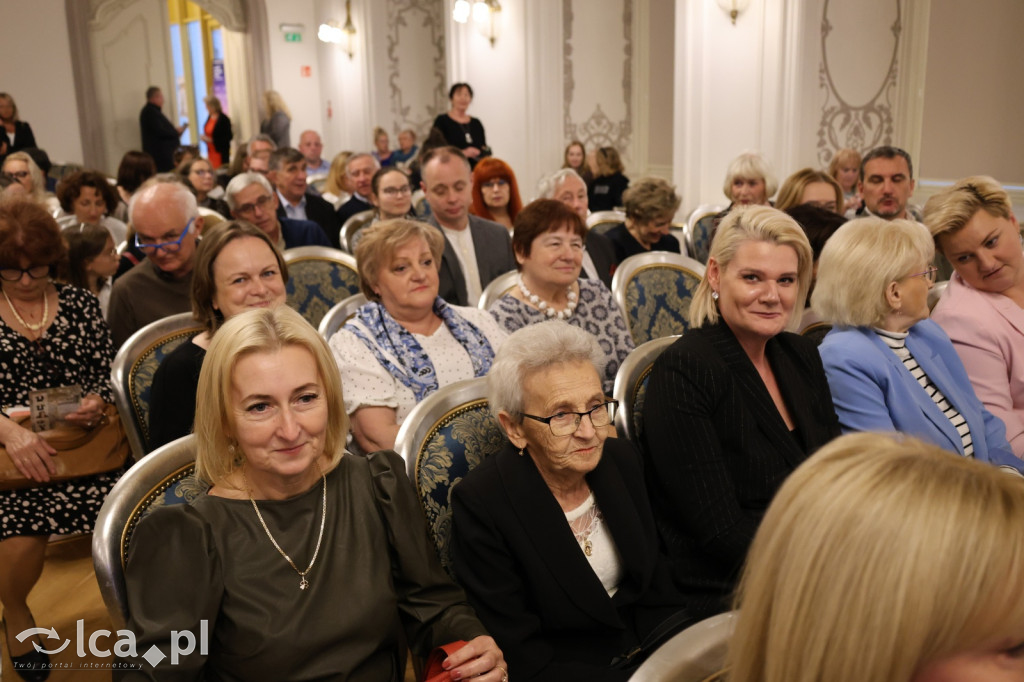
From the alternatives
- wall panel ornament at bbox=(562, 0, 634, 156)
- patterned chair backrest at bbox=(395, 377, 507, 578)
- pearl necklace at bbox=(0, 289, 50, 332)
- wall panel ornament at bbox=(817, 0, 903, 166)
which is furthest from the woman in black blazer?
wall panel ornament at bbox=(562, 0, 634, 156)

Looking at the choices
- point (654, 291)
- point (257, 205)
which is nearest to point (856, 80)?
point (654, 291)

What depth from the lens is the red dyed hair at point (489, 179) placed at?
16.0 ft

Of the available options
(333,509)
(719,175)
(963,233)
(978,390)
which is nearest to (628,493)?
(333,509)

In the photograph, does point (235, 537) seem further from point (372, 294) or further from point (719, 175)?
point (719, 175)

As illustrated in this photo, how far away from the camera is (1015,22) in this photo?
19.9 ft

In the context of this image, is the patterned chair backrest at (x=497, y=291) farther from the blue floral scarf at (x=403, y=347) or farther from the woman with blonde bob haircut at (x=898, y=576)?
the woman with blonde bob haircut at (x=898, y=576)

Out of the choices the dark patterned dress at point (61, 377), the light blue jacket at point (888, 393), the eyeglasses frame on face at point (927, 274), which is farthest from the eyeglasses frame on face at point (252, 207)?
the eyeglasses frame on face at point (927, 274)

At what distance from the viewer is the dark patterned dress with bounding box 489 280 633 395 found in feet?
9.84

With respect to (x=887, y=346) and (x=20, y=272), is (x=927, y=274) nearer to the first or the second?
(x=887, y=346)

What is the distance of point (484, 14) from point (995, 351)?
8103 millimetres

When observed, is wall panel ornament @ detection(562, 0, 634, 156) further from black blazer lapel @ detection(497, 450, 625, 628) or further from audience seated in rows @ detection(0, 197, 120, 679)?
black blazer lapel @ detection(497, 450, 625, 628)

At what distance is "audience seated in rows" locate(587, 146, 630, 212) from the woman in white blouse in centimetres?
539

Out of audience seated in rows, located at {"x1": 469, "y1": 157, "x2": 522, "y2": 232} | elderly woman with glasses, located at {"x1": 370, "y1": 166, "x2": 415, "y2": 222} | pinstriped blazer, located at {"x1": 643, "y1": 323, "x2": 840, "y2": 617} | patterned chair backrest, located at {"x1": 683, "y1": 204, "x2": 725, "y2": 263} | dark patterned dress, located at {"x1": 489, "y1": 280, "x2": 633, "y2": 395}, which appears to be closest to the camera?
pinstriped blazer, located at {"x1": 643, "y1": 323, "x2": 840, "y2": 617}

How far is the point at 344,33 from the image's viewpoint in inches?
516
